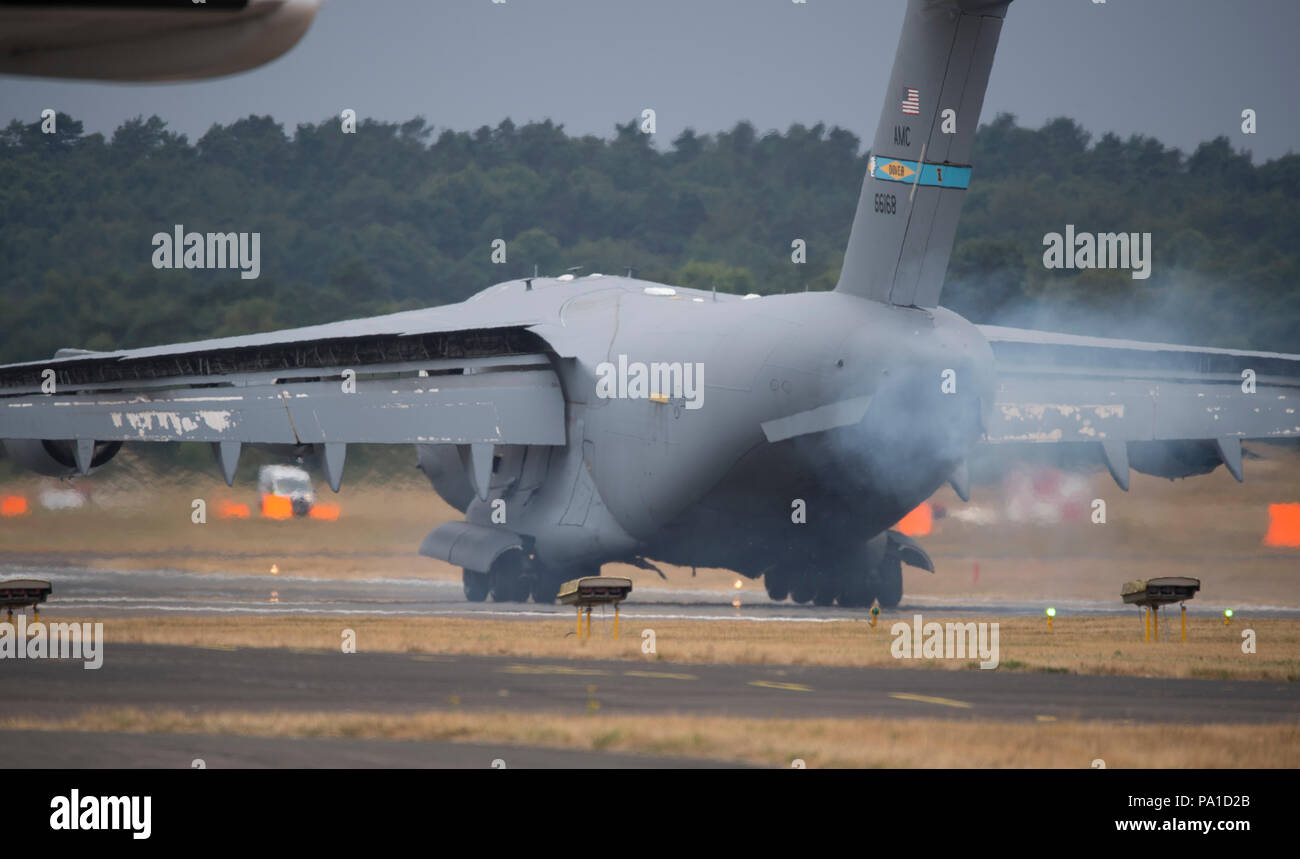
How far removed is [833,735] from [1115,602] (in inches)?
858

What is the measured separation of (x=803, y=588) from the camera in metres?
33.2

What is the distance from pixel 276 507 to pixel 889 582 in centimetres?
1509

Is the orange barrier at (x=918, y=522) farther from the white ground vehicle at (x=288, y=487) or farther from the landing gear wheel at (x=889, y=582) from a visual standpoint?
the white ground vehicle at (x=288, y=487)

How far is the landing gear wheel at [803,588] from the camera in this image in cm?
3294

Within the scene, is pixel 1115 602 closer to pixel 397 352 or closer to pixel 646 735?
pixel 397 352

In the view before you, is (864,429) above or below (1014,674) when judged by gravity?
above

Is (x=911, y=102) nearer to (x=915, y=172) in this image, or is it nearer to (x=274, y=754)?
(x=915, y=172)

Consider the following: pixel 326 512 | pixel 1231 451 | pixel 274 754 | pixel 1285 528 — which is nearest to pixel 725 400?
pixel 1231 451

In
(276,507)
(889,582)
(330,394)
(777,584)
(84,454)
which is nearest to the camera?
(330,394)

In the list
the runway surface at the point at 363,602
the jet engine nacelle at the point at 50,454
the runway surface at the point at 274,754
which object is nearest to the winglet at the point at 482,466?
the runway surface at the point at 363,602

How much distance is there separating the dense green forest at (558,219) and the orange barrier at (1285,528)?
36.0ft

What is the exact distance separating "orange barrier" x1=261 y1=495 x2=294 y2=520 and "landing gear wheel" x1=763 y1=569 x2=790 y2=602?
1225 cm
